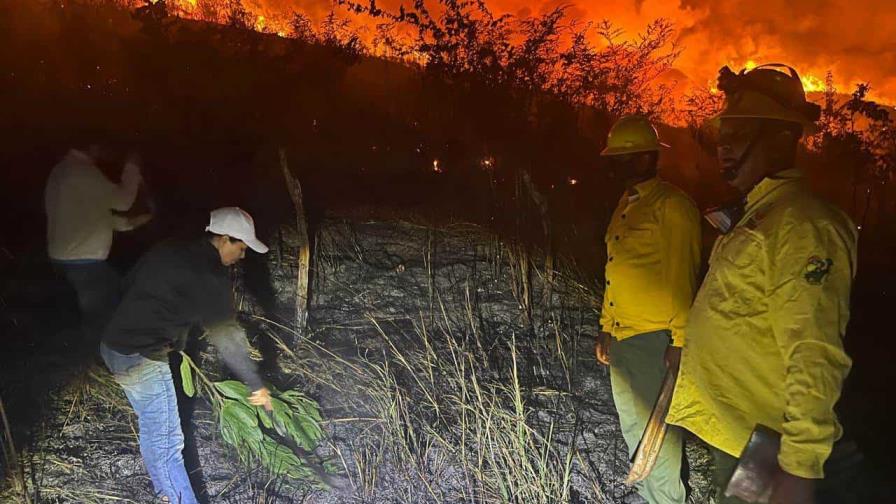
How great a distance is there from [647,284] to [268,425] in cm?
216

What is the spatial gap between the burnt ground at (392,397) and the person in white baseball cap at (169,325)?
21.6 inches

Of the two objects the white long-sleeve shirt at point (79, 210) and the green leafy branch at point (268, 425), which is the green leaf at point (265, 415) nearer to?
the green leafy branch at point (268, 425)

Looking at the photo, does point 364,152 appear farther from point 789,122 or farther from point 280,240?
point 789,122

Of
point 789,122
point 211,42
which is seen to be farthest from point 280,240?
point 789,122

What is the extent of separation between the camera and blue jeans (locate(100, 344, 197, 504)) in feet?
9.14

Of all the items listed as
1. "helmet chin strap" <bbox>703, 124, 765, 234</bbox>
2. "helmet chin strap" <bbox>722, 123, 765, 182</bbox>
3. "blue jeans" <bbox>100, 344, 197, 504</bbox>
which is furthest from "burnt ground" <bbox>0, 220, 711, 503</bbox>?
"helmet chin strap" <bbox>722, 123, 765, 182</bbox>

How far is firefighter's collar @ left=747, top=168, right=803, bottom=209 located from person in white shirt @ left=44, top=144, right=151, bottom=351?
161 inches

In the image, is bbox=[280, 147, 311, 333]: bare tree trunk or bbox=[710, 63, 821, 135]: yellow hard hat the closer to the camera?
bbox=[710, 63, 821, 135]: yellow hard hat

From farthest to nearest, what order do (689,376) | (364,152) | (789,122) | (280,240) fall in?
(364,152) < (280,240) < (689,376) < (789,122)

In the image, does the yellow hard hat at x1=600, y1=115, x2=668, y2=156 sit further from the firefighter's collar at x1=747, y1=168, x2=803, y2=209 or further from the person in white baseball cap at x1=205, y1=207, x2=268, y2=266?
the person in white baseball cap at x1=205, y1=207, x2=268, y2=266

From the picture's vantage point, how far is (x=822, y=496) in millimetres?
1804

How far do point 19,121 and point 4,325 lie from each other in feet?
21.7

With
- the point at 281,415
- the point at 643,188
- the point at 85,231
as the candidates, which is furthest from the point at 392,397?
the point at 85,231

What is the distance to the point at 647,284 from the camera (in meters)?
2.79
